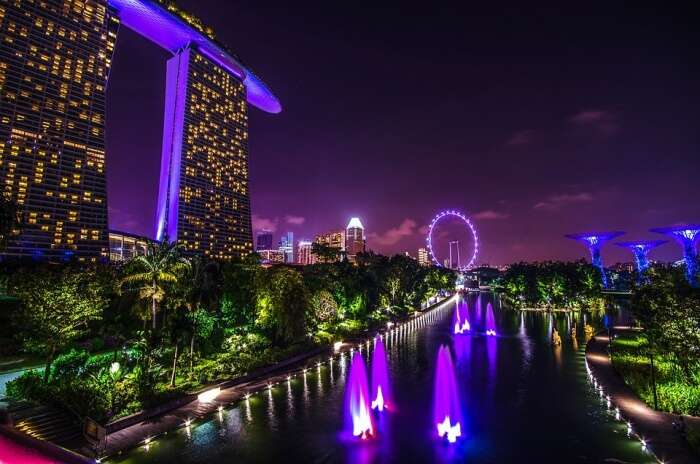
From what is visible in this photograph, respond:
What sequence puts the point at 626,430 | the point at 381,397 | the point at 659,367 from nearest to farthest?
1. the point at 626,430
2. the point at 381,397
3. the point at 659,367

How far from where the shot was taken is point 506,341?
1826 inches

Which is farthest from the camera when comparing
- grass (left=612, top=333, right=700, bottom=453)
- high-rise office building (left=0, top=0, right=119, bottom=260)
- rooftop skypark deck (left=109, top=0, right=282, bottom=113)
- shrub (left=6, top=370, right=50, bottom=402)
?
rooftop skypark deck (left=109, top=0, right=282, bottom=113)

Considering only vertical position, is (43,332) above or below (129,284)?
below

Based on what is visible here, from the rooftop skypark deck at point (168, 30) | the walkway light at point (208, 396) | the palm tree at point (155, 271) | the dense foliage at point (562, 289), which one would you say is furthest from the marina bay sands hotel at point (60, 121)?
the dense foliage at point (562, 289)

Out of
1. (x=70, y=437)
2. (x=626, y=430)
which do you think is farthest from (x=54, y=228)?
(x=626, y=430)

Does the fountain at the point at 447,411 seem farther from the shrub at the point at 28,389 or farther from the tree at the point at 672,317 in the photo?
the shrub at the point at 28,389

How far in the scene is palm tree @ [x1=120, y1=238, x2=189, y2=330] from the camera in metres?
31.0

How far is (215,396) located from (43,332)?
33.6ft

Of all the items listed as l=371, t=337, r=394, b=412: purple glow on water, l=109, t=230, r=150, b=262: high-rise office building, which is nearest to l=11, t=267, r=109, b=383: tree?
l=371, t=337, r=394, b=412: purple glow on water

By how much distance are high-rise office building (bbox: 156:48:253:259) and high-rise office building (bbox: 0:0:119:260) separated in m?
33.5

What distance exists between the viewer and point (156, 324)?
35.3 meters

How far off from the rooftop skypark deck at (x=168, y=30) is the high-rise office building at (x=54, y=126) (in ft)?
89.4

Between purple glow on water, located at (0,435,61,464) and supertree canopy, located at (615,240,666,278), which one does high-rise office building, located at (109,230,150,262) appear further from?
supertree canopy, located at (615,240,666,278)

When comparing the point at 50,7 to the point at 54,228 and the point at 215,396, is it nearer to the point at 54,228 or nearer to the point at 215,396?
the point at 54,228
